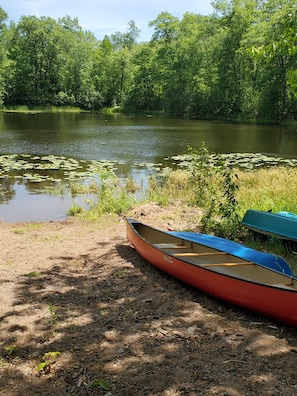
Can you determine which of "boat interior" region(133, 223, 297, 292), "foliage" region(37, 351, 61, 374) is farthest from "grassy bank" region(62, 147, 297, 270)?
"foliage" region(37, 351, 61, 374)

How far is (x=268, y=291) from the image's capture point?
394 centimetres

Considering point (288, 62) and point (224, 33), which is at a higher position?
point (224, 33)

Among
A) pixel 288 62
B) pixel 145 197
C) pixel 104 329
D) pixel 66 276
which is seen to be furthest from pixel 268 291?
pixel 288 62

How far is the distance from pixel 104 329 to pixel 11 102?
205 ft

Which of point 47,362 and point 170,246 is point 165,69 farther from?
point 47,362

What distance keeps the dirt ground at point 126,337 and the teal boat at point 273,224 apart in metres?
2.11

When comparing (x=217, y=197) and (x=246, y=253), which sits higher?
(x=217, y=197)

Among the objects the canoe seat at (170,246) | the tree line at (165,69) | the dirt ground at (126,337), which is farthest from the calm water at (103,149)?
the tree line at (165,69)

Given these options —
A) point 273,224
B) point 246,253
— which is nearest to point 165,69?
point 273,224

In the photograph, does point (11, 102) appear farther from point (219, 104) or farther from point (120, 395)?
point (120, 395)

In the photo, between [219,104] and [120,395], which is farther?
[219,104]

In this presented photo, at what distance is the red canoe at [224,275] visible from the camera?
389cm

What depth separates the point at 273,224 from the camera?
6.57 metres

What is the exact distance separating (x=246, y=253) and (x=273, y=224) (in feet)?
4.75
